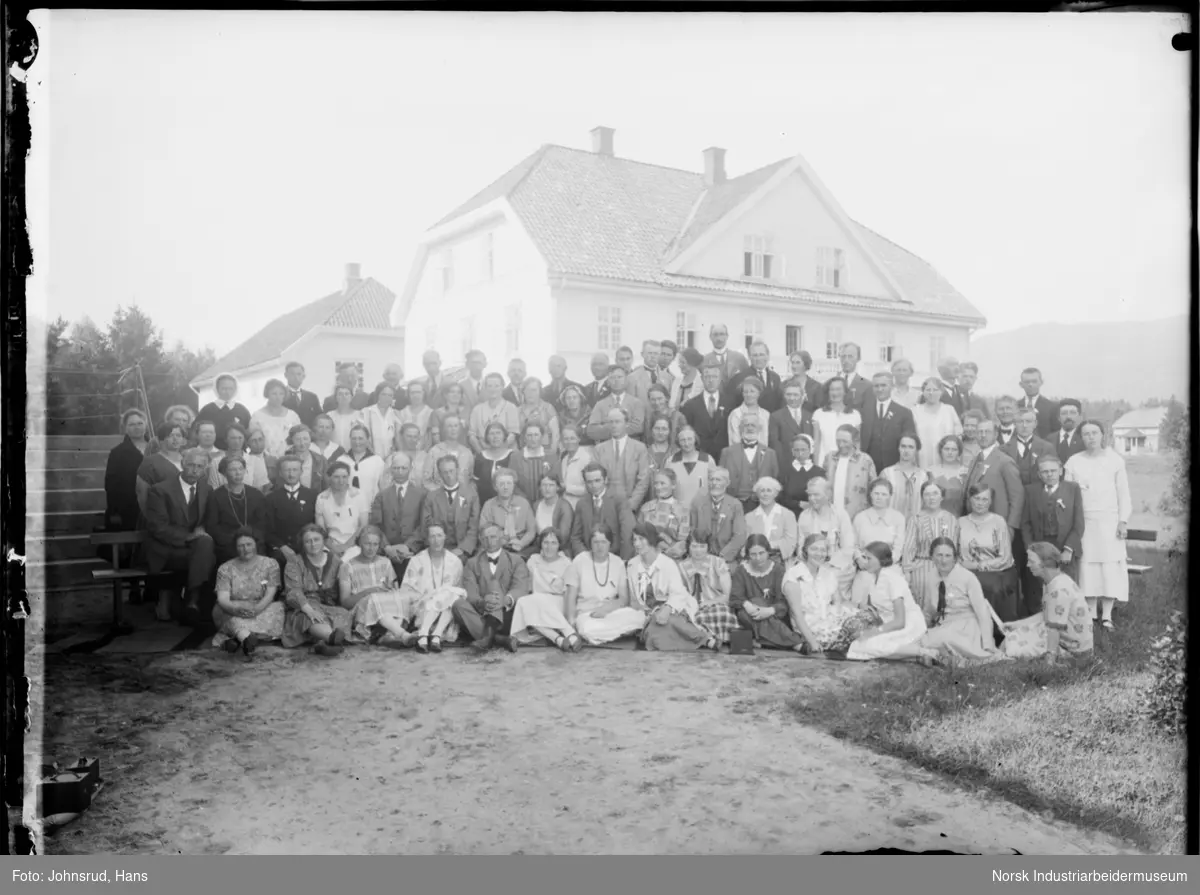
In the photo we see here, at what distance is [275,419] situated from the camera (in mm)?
5434

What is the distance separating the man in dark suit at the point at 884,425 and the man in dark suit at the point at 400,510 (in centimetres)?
248

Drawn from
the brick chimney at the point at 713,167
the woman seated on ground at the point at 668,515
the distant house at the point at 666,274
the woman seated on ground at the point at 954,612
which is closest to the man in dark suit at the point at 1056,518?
the woman seated on ground at the point at 954,612

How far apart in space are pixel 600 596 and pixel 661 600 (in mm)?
333

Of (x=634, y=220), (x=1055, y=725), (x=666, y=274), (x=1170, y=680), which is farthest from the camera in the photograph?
(x=634, y=220)

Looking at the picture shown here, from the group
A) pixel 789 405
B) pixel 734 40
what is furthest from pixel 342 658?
pixel 734 40

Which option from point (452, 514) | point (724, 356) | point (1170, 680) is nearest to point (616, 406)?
point (724, 356)

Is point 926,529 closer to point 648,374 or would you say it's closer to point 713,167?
point 648,374

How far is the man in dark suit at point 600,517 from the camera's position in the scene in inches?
217

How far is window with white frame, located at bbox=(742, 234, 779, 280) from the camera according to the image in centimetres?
564

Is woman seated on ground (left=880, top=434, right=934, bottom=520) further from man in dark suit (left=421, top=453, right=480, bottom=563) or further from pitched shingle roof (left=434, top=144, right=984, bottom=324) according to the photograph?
man in dark suit (left=421, top=453, right=480, bottom=563)

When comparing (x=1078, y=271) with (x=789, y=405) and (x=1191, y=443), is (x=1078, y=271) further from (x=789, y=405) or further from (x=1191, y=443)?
(x=789, y=405)

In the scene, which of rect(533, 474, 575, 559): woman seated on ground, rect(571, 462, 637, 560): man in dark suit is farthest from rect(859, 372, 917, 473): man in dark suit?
rect(533, 474, 575, 559): woman seated on ground

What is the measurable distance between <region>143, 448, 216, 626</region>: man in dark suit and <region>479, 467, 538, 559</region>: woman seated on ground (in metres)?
1.48

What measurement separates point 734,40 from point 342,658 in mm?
3900
